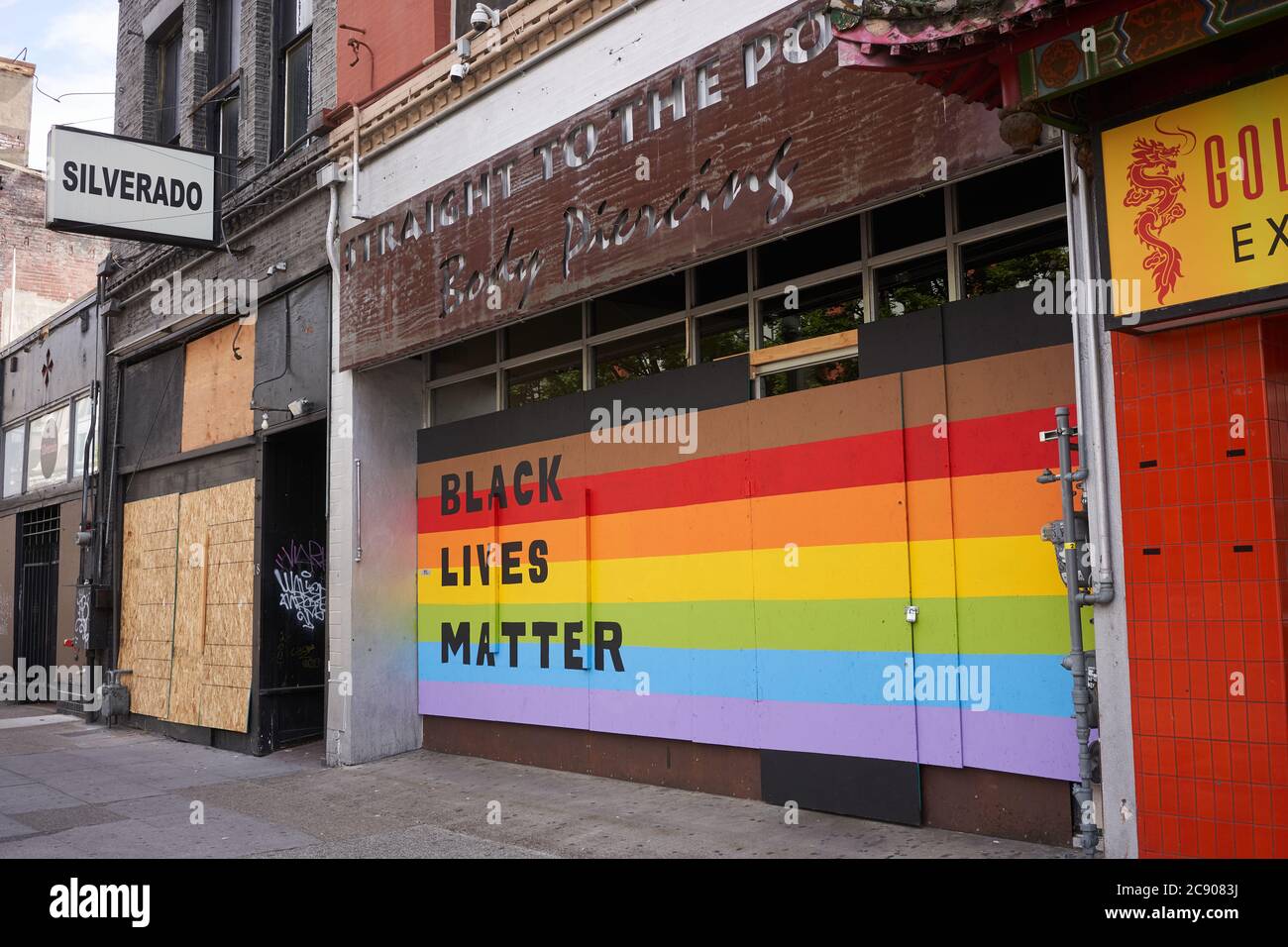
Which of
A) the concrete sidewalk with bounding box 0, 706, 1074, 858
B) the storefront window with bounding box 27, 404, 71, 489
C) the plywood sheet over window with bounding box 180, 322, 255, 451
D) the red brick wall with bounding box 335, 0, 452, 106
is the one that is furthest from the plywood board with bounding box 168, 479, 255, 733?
the storefront window with bounding box 27, 404, 71, 489

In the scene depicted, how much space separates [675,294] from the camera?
32.1 ft

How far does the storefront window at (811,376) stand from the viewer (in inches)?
321

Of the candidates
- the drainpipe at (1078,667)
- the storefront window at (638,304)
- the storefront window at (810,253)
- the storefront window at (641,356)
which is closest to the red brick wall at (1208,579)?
the drainpipe at (1078,667)

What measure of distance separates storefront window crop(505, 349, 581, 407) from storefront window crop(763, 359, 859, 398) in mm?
2595

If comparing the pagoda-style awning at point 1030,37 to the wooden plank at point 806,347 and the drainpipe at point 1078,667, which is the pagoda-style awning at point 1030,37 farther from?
the wooden plank at point 806,347

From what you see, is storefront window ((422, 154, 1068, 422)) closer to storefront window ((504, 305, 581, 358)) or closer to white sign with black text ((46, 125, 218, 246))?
storefront window ((504, 305, 581, 358))

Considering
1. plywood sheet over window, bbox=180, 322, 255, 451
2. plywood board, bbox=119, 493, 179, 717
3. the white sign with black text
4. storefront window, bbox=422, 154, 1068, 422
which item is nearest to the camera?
storefront window, bbox=422, 154, 1068, 422

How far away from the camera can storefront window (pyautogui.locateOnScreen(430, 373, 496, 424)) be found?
39.0 feet

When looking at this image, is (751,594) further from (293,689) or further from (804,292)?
(293,689)

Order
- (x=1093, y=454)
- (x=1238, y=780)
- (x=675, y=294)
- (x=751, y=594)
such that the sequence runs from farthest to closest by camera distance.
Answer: (x=675, y=294), (x=751, y=594), (x=1093, y=454), (x=1238, y=780)

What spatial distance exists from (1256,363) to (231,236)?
12.1 metres

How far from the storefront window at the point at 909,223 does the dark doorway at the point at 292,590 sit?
726 cm

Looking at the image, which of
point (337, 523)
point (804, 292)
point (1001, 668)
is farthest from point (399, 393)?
point (1001, 668)
